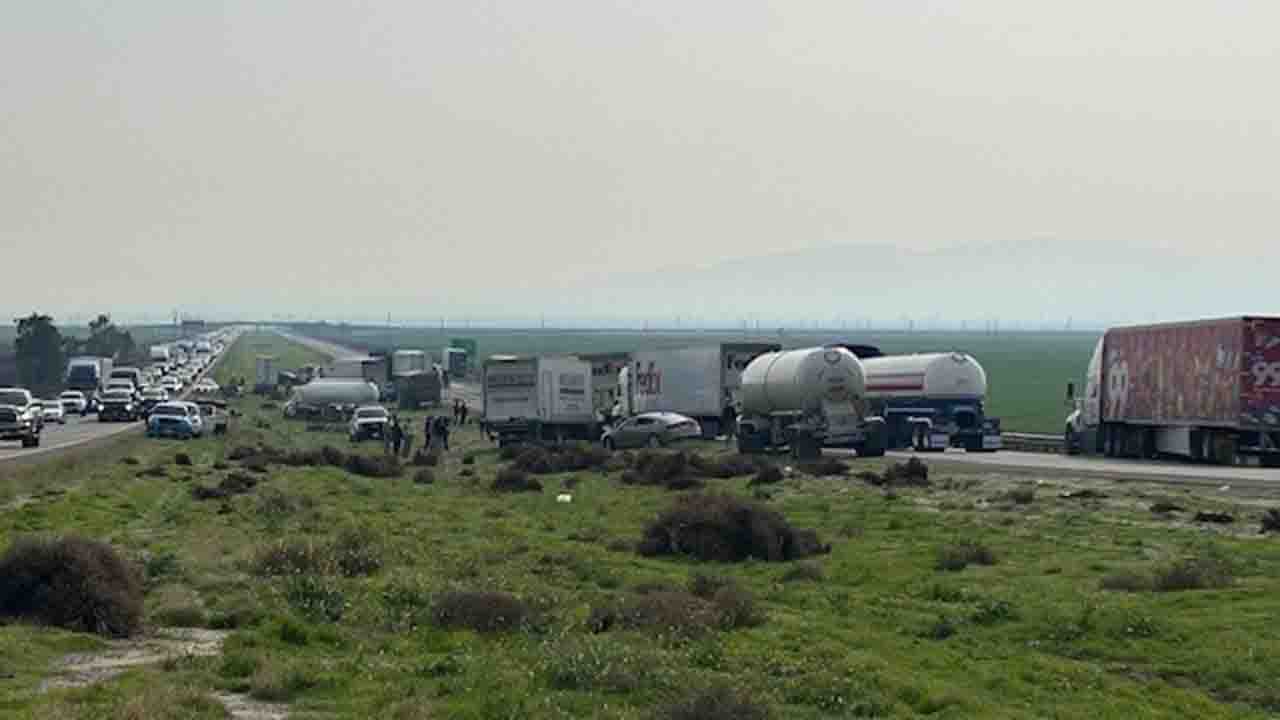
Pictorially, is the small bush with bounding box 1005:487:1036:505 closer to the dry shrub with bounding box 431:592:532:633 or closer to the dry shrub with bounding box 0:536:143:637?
the dry shrub with bounding box 431:592:532:633

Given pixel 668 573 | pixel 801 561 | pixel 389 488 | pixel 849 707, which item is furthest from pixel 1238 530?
pixel 389 488

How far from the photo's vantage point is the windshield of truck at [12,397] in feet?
235

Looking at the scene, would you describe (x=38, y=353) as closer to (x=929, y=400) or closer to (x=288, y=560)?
(x=929, y=400)

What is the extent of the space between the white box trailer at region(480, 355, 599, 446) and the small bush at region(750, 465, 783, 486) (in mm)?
25310

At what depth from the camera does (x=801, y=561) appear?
2878cm

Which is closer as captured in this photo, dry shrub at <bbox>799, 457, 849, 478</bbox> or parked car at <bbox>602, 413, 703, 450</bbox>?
dry shrub at <bbox>799, 457, 849, 478</bbox>

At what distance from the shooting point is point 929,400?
6431cm

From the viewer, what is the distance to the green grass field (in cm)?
1627

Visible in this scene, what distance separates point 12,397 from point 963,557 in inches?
2105

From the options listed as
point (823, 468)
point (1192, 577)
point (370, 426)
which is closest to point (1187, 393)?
point (823, 468)

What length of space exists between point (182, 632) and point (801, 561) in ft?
36.3

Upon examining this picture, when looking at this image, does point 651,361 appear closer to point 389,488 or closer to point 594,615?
point 389,488

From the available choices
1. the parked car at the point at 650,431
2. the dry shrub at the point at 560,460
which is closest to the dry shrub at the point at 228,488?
the dry shrub at the point at 560,460

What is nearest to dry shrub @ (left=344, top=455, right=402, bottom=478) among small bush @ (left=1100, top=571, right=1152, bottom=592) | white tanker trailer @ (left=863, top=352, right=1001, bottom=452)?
white tanker trailer @ (left=863, top=352, right=1001, bottom=452)
